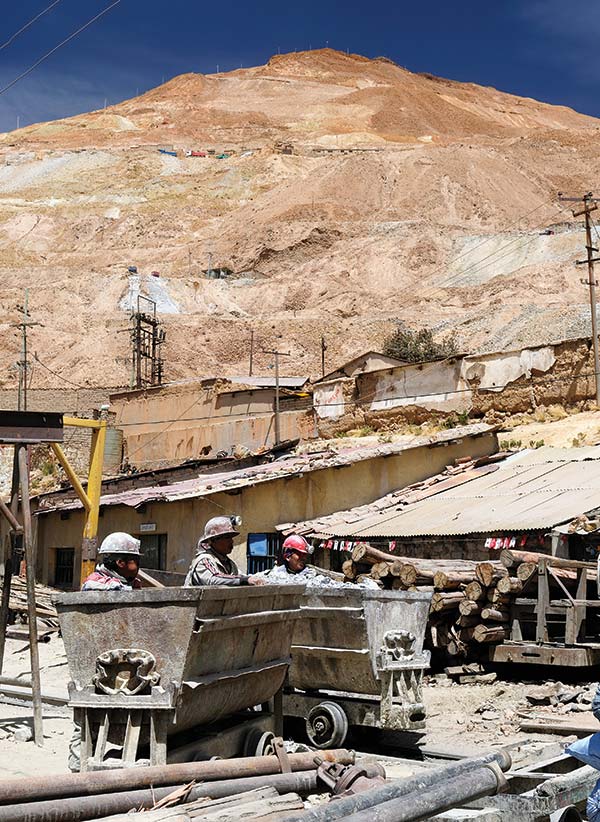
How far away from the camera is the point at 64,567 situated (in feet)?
82.6

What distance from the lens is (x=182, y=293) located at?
213 feet

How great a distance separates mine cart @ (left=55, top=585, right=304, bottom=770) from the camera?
623 cm

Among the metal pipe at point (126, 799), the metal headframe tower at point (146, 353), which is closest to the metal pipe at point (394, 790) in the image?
the metal pipe at point (126, 799)

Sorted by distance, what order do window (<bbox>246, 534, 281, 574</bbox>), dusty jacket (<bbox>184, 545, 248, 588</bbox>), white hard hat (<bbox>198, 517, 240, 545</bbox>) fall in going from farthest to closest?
1. window (<bbox>246, 534, 281, 574</bbox>)
2. white hard hat (<bbox>198, 517, 240, 545</bbox>)
3. dusty jacket (<bbox>184, 545, 248, 588</bbox>)

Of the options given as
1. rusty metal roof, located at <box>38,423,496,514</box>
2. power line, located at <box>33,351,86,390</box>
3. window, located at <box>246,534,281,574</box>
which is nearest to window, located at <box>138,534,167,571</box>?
rusty metal roof, located at <box>38,423,496,514</box>

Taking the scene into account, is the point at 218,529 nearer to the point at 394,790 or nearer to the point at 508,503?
the point at 394,790

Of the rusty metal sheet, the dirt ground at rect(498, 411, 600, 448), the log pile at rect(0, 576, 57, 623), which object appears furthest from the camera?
the dirt ground at rect(498, 411, 600, 448)

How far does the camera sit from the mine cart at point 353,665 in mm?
8523

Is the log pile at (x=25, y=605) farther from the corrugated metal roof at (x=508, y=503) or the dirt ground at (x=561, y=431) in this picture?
the dirt ground at (x=561, y=431)

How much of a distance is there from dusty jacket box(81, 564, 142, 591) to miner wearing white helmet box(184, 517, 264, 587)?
1.77ft

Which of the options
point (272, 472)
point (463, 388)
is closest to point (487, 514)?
point (272, 472)

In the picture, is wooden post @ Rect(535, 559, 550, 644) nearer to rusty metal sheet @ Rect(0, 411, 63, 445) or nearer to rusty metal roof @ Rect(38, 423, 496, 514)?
Result: rusty metal sheet @ Rect(0, 411, 63, 445)

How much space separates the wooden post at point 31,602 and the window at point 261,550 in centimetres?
1114

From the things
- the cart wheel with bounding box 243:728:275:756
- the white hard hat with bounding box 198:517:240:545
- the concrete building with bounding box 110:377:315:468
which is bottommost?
the cart wheel with bounding box 243:728:275:756
